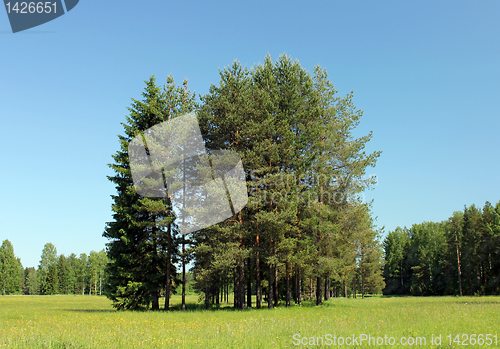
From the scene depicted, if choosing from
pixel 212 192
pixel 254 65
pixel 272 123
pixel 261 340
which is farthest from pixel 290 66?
pixel 261 340

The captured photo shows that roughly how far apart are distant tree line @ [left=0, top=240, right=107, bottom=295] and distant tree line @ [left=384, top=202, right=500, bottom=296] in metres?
87.4

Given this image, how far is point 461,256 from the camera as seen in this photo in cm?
5653

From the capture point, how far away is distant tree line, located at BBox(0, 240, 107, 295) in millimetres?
93312

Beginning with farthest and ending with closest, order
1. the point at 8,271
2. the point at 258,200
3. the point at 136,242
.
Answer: the point at 8,271
the point at 136,242
the point at 258,200

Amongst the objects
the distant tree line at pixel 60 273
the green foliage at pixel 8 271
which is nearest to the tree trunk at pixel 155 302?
the distant tree line at pixel 60 273

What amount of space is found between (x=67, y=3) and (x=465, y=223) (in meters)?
62.1

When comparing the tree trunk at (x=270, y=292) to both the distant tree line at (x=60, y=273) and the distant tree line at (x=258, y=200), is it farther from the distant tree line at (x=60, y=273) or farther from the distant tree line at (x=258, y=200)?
the distant tree line at (x=60, y=273)

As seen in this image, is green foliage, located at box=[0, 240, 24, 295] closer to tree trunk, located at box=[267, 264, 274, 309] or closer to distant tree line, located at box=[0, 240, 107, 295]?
distant tree line, located at box=[0, 240, 107, 295]

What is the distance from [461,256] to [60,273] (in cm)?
10920

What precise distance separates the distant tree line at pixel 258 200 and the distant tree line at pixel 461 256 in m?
38.0

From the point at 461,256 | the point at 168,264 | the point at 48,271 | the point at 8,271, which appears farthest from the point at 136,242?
the point at 48,271

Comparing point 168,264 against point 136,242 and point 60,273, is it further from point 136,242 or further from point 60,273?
point 60,273

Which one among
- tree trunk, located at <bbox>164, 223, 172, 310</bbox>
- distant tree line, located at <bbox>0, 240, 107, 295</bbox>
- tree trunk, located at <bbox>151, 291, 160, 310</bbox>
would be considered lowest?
distant tree line, located at <bbox>0, 240, 107, 295</bbox>

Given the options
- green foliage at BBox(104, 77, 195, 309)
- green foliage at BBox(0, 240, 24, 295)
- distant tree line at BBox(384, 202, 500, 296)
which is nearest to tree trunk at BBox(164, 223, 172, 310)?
green foliage at BBox(104, 77, 195, 309)
